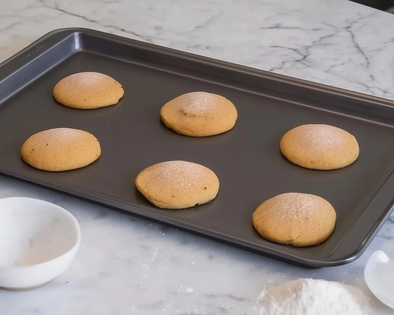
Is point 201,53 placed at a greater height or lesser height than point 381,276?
lesser

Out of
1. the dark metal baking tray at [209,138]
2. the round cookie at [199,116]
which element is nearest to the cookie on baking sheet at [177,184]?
the dark metal baking tray at [209,138]

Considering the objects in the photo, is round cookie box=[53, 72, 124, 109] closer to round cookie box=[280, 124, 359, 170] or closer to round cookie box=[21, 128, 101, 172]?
round cookie box=[21, 128, 101, 172]

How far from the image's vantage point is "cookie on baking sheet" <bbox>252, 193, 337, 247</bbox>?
36.5 inches

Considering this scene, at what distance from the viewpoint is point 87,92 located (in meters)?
1.30

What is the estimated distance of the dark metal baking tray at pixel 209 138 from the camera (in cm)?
96

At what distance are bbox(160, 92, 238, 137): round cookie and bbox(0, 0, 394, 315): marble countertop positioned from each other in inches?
11.1

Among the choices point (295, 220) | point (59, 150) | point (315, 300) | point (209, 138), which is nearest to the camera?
point (315, 300)

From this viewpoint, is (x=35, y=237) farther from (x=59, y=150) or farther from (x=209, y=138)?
(x=209, y=138)

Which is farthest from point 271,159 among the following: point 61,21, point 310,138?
point 61,21

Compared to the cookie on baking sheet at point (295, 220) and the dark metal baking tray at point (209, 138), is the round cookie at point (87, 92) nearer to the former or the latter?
the dark metal baking tray at point (209, 138)

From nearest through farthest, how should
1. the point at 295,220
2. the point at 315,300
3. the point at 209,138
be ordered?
the point at 315,300
the point at 295,220
the point at 209,138

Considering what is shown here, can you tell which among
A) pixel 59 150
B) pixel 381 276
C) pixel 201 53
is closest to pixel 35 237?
pixel 59 150

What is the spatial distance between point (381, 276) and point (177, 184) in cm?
35

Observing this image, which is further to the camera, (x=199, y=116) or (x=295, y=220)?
(x=199, y=116)
